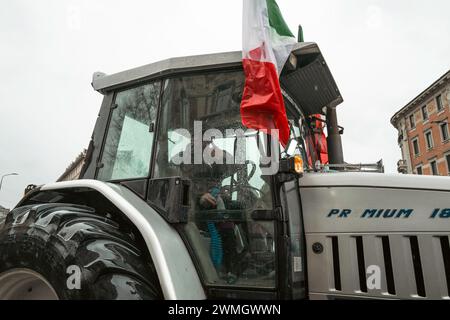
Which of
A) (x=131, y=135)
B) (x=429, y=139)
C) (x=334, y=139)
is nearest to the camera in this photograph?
(x=131, y=135)

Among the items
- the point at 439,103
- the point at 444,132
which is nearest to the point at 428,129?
the point at 444,132

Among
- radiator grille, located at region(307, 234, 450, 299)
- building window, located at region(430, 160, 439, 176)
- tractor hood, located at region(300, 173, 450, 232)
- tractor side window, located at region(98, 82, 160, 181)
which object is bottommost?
radiator grille, located at region(307, 234, 450, 299)

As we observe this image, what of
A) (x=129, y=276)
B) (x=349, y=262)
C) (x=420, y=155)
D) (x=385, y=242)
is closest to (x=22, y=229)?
(x=129, y=276)

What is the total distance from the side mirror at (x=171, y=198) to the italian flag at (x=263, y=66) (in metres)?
0.58

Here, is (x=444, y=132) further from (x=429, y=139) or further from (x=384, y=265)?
(x=384, y=265)

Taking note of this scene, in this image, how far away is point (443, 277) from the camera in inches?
77.9

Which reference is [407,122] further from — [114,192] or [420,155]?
[114,192]

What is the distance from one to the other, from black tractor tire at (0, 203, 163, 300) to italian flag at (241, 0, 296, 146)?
106 cm

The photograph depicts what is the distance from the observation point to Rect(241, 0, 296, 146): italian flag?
2152mm

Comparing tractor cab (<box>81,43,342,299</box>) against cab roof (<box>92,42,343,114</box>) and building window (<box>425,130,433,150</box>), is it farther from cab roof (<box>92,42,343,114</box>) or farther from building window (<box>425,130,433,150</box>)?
building window (<box>425,130,433,150</box>)

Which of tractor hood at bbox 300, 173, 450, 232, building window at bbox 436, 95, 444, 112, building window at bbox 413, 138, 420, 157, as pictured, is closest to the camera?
tractor hood at bbox 300, 173, 450, 232

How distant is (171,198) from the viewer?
2.24 m

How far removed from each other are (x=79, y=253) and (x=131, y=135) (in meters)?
1.01

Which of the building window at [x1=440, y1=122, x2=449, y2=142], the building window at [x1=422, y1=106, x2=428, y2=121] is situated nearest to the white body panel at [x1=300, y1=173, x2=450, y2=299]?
the building window at [x1=440, y1=122, x2=449, y2=142]
